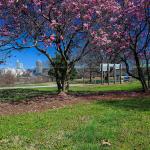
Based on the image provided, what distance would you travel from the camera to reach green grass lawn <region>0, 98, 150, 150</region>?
22.6ft

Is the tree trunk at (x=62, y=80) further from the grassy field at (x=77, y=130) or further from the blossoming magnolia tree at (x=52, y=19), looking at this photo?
the grassy field at (x=77, y=130)

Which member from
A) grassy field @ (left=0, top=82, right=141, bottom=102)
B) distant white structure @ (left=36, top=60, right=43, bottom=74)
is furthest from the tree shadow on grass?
distant white structure @ (left=36, top=60, right=43, bottom=74)

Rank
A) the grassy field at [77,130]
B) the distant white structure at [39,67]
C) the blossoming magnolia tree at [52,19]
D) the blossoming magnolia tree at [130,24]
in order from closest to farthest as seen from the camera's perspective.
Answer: the grassy field at [77,130] < the blossoming magnolia tree at [52,19] < the blossoming magnolia tree at [130,24] < the distant white structure at [39,67]

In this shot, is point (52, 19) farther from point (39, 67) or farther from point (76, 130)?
point (39, 67)

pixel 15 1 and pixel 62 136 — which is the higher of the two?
pixel 15 1

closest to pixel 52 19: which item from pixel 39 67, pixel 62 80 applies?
pixel 62 80

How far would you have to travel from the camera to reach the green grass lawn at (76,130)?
6.89 meters

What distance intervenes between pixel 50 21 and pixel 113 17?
3.49 meters

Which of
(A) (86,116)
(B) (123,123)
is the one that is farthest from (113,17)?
(B) (123,123)

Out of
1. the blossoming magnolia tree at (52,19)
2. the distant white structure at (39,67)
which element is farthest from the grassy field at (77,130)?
the distant white structure at (39,67)

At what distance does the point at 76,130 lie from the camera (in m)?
8.16

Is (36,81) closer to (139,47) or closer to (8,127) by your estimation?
(139,47)

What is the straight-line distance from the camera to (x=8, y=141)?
23.8 feet

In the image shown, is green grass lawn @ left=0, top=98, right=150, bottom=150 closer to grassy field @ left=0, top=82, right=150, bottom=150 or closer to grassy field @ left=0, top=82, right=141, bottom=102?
grassy field @ left=0, top=82, right=150, bottom=150
